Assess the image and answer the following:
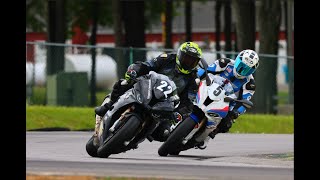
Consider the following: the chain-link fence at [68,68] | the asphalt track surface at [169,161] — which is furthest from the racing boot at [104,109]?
the chain-link fence at [68,68]

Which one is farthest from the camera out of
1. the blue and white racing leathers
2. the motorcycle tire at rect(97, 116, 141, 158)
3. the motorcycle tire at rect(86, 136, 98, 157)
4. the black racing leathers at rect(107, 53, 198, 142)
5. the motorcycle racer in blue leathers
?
the blue and white racing leathers

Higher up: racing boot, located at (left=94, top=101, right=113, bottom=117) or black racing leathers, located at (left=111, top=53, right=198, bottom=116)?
black racing leathers, located at (left=111, top=53, right=198, bottom=116)

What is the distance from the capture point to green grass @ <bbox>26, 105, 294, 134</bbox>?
91.8ft

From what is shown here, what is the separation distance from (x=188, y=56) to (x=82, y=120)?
11.4 m

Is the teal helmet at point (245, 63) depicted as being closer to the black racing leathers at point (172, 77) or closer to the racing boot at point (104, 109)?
the black racing leathers at point (172, 77)

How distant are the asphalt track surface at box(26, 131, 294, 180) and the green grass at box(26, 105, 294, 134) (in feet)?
12.2

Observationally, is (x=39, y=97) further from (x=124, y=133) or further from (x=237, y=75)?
(x=124, y=133)

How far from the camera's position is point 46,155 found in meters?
18.7

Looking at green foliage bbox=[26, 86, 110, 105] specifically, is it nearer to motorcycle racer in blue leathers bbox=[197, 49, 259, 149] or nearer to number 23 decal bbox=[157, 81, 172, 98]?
motorcycle racer in blue leathers bbox=[197, 49, 259, 149]

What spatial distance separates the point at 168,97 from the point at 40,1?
35.5 meters

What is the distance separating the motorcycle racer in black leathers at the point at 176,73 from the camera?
58.2 ft

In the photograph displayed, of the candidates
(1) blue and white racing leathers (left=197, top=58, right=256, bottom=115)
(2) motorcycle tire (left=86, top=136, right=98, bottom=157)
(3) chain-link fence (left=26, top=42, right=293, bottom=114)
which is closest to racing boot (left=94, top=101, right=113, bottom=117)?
(2) motorcycle tire (left=86, top=136, right=98, bottom=157)

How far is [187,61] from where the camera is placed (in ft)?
58.7

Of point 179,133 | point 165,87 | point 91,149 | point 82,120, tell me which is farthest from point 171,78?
point 82,120
